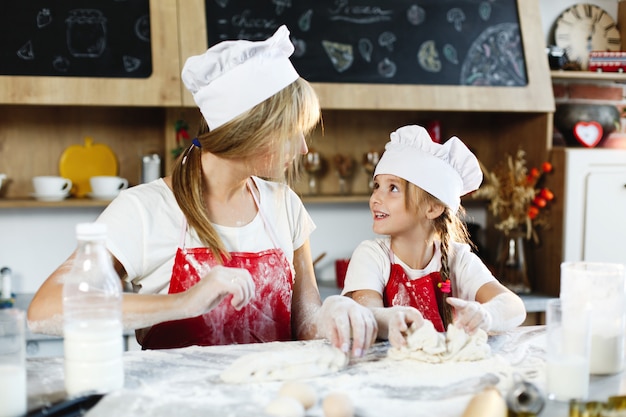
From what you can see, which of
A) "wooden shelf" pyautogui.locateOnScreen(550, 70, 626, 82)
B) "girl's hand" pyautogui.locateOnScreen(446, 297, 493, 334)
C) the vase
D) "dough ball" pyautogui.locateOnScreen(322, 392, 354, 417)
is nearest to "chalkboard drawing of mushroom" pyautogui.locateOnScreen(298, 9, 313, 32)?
"wooden shelf" pyautogui.locateOnScreen(550, 70, 626, 82)

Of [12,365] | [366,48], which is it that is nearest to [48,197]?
[366,48]

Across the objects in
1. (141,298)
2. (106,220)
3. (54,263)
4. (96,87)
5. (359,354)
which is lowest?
(54,263)

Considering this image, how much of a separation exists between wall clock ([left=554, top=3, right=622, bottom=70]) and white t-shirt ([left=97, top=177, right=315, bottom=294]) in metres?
2.16

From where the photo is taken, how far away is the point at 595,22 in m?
3.56

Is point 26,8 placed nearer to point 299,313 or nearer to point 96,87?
point 96,87

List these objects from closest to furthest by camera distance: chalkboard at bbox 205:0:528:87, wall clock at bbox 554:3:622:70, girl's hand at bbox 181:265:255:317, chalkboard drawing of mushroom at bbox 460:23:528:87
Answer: girl's hand at bbox 181:265:255:317 → chalkboard at bbox 205:0:528:87 → chalkboard drawing of mushroom at bbox 460:23:528:87 → wall clock at bbox 554:3:622:70

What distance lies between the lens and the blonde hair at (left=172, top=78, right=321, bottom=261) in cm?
167

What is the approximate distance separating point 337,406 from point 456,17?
8.06 ft

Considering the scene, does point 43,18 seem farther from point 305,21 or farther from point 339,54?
point 339,54

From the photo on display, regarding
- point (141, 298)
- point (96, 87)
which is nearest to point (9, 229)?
point (96, 87)

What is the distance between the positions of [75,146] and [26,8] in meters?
0.60

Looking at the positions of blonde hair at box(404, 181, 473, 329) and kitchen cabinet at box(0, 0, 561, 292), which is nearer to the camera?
blonde hair at box(404, 181, 473, 329)

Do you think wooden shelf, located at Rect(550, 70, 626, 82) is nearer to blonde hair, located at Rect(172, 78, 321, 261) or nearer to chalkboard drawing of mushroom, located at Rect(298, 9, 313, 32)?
chalkboard drawing of mushroom, located at Rect(298, 9, 313, 32)

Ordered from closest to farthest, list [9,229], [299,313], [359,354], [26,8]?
1. [359,354]
2. [299,313]
3. [26,8]
4. [9,229]
